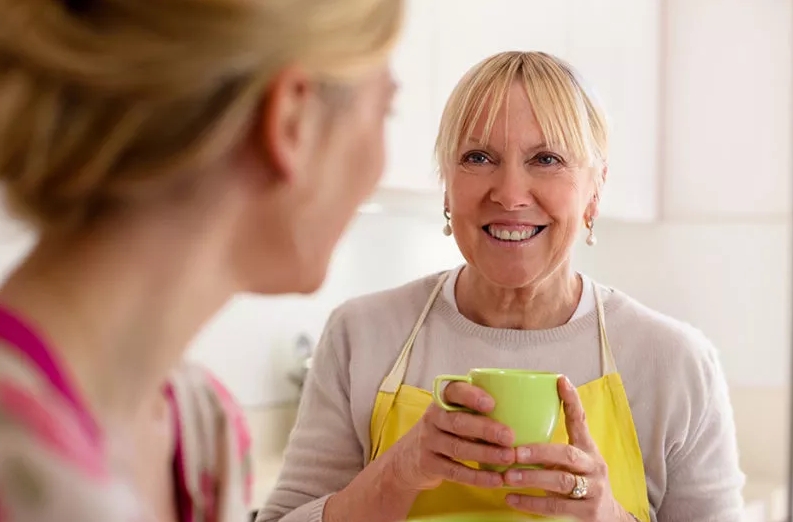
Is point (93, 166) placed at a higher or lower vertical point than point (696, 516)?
higher

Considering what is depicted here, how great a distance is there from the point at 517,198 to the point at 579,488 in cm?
42

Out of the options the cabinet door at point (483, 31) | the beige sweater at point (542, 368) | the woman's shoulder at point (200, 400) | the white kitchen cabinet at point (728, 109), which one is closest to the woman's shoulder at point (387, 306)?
the beige sweater at point (542, 368)

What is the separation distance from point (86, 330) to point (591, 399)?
3.01 feet

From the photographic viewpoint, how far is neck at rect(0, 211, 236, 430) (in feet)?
2.13

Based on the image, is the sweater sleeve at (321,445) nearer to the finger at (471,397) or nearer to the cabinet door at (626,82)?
the finger at (471,397)

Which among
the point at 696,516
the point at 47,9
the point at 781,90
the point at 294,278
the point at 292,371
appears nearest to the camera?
the point at 47,9

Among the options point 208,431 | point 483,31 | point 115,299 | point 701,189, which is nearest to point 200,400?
point 208,431

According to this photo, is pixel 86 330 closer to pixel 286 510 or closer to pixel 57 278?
pixel 57 278

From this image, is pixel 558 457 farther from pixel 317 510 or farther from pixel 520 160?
pixel 520 160

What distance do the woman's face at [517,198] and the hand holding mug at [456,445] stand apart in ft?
1.02

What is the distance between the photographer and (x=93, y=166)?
0.64 metres

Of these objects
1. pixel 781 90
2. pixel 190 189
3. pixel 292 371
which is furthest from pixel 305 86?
pixel 781 90

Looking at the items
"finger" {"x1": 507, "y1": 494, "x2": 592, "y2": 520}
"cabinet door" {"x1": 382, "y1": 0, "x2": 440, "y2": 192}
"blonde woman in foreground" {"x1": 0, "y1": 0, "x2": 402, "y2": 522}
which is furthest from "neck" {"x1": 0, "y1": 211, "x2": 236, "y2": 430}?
"cabinet door" {"x1": 382, "y1": 0, "x2": 440, "y2": 192}

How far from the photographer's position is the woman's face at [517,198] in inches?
57.6
